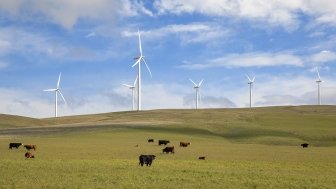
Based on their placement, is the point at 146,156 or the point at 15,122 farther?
the point at 15,122

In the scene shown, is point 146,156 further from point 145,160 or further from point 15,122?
point 15,122

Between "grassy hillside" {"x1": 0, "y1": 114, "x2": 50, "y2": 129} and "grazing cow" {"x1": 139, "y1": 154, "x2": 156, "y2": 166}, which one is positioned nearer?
"grazing cow" {"x1": 139, "y1": 154, "x2": 156, "y2": 166}

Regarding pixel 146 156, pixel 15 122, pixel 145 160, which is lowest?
pixel 145 160

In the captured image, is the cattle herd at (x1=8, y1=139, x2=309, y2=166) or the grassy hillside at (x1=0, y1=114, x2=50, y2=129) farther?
the grassy hillside at (x1=0, y1=114, x2=50, y2=129)

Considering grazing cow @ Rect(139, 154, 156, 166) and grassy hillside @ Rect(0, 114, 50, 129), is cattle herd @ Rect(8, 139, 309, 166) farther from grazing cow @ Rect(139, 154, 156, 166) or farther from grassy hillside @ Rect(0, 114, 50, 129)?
grassy hillside @ Rect(0, 114, 50, 129)

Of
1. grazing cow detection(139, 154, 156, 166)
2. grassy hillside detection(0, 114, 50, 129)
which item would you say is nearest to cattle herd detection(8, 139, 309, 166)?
grazing cow detection(139, 154, 156, 166)

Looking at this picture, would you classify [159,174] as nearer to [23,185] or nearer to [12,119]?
[23,185]

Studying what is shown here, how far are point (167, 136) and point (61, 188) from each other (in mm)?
45799

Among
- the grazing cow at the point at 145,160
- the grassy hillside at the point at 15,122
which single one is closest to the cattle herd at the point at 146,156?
the grazing cow at the point at 145,160

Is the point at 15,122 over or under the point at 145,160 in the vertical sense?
over

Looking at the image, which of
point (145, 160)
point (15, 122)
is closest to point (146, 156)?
point (145, 160)

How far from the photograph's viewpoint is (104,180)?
2300 cm

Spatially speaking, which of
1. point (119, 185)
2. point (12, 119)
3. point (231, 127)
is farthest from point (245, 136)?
point (12, 119)

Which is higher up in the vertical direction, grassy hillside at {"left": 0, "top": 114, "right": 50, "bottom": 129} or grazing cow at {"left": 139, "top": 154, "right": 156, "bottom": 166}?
grassy hillside at {"left": 0, "top": 114, "right": 50, "bottom": 129}
